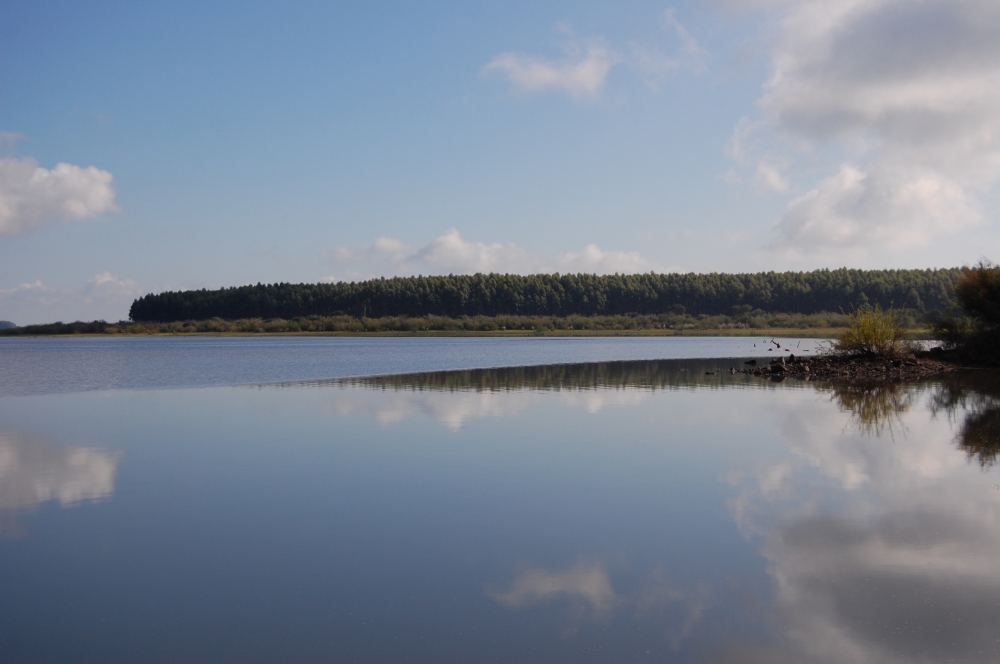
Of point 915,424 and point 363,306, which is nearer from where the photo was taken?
point 915,424

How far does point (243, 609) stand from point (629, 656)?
2.43 metres

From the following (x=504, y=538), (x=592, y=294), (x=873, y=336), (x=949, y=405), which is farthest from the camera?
(x=592, y=294)

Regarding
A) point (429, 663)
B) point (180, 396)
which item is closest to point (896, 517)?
point (429, 663)

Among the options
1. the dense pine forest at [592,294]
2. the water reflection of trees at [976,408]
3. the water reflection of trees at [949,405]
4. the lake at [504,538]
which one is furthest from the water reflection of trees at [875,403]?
the dense pine forest at [592,294]

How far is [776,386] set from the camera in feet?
68.2

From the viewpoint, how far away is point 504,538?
260 inches

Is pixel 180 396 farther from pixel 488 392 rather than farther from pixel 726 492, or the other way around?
pixel 726 492

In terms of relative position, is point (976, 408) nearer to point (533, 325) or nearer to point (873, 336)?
point (873, 336)

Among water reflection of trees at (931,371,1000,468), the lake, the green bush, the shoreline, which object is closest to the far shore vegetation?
the shoreline

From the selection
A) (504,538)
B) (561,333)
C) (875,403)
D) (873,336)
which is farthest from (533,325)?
(504,538)

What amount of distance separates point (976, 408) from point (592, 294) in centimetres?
8072

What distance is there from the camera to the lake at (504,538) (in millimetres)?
4684

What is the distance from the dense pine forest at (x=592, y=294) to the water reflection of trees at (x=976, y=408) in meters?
70.1

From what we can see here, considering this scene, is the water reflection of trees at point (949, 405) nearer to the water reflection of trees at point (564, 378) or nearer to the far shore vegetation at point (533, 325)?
the water reflection of trees at point (564, 378)
